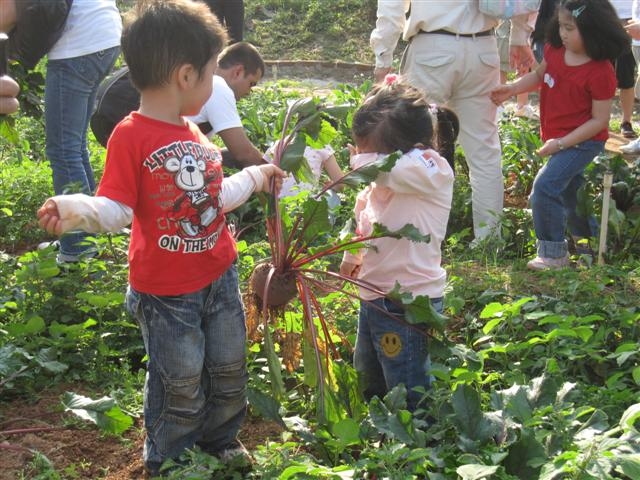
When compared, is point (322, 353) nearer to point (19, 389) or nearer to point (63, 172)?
point (19, 389)

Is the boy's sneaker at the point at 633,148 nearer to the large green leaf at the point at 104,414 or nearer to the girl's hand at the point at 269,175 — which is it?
the girl's hand at the point at 269,175

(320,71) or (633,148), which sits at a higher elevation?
(633,148)

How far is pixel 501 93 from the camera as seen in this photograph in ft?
16.9

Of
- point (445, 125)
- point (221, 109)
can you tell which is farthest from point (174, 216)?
point (221, 109)

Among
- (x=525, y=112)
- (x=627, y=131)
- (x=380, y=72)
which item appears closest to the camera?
(x=380, y=72)

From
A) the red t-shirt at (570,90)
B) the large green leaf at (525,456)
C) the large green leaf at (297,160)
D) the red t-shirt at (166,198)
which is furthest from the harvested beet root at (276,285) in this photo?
the red t-shirt at (570,90)

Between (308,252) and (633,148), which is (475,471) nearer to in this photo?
(308,252)

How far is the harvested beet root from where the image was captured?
3328 mm

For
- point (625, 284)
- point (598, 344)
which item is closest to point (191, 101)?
point (598, 344)

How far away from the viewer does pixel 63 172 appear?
4688mm

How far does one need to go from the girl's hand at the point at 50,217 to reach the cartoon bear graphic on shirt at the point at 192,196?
1.28 feet

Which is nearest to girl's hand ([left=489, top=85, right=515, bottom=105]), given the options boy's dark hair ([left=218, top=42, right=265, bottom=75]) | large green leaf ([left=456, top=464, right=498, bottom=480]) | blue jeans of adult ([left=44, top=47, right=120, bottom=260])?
boy's dark hair ([left=218, top=42, right=265, bottom=75])

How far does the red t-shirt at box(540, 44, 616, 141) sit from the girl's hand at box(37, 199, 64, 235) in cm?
311

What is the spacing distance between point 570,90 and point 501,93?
1.73 feet
